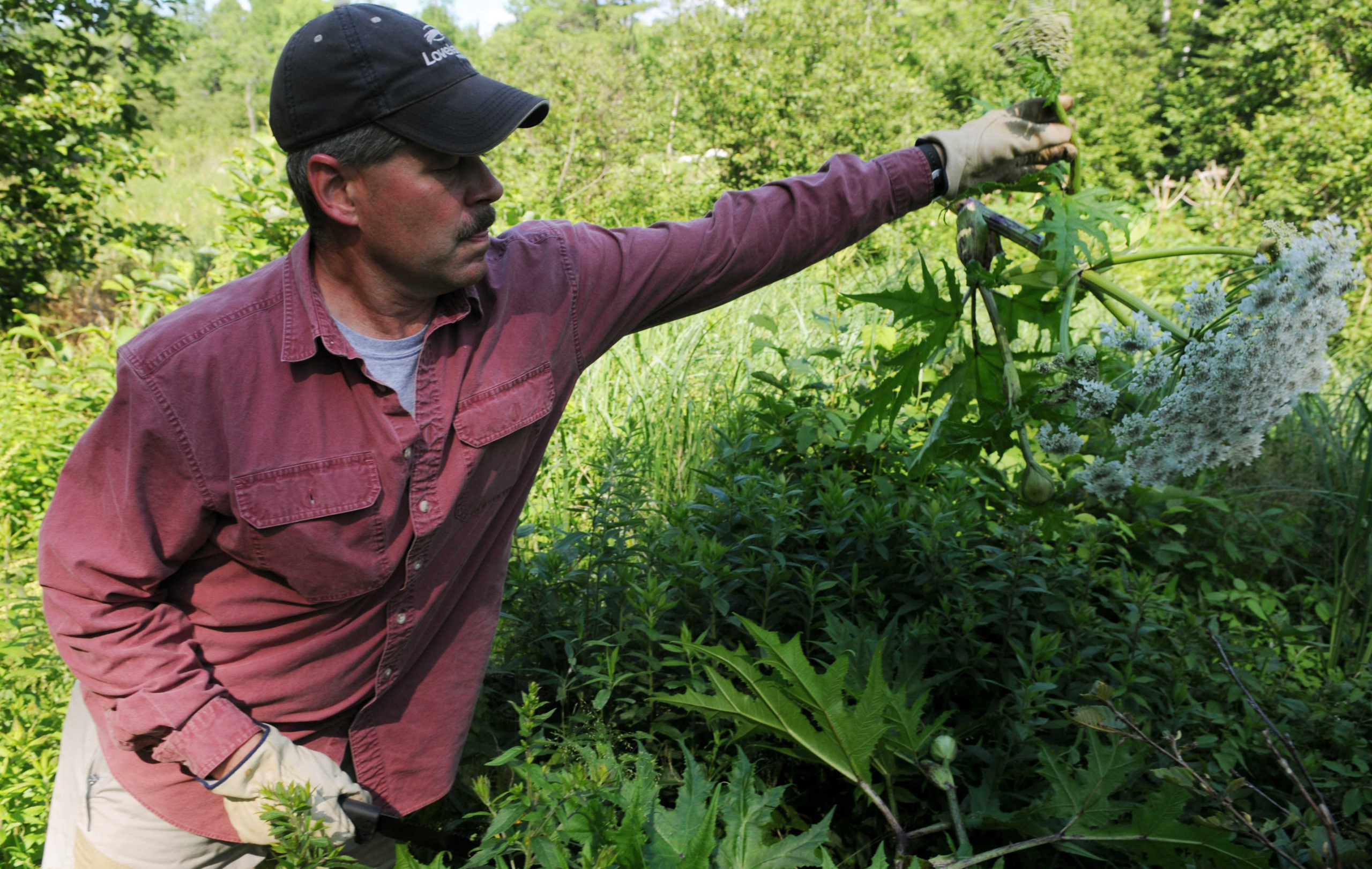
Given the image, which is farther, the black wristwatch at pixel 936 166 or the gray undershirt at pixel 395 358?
the black wristwatch at pixel 936 166

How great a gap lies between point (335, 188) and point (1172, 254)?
63.2 inches

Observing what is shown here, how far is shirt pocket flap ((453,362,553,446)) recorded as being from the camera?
2.02 m

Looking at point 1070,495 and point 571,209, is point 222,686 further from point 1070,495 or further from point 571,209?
point 571,209

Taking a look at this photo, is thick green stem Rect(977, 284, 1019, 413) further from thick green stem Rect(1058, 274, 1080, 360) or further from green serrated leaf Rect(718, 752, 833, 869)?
green serrated leaf Rect(718, 752, 833, 869)

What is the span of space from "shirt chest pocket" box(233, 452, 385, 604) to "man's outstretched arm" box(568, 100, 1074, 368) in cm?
65

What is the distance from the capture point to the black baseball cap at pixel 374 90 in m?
1.80

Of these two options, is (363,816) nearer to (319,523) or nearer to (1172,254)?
(319,523)

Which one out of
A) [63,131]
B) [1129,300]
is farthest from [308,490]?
[63,131]

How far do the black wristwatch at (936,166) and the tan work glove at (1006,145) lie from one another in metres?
0.02

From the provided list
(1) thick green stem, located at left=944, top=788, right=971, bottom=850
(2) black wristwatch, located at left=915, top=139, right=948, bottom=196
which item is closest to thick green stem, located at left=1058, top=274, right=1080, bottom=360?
(2) black wristwatch, located at left=915, top=139, right=948, bottom=196

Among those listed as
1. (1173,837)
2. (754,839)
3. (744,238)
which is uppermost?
(744,238)

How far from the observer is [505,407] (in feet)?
6.82

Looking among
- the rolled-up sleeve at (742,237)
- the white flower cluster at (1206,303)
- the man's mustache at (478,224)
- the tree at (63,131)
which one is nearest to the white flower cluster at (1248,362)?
the white flower cluster at (1206,303)

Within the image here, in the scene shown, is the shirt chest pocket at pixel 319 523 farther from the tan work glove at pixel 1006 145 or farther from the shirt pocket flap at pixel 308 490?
the tan work glove at pixel 1006 145
